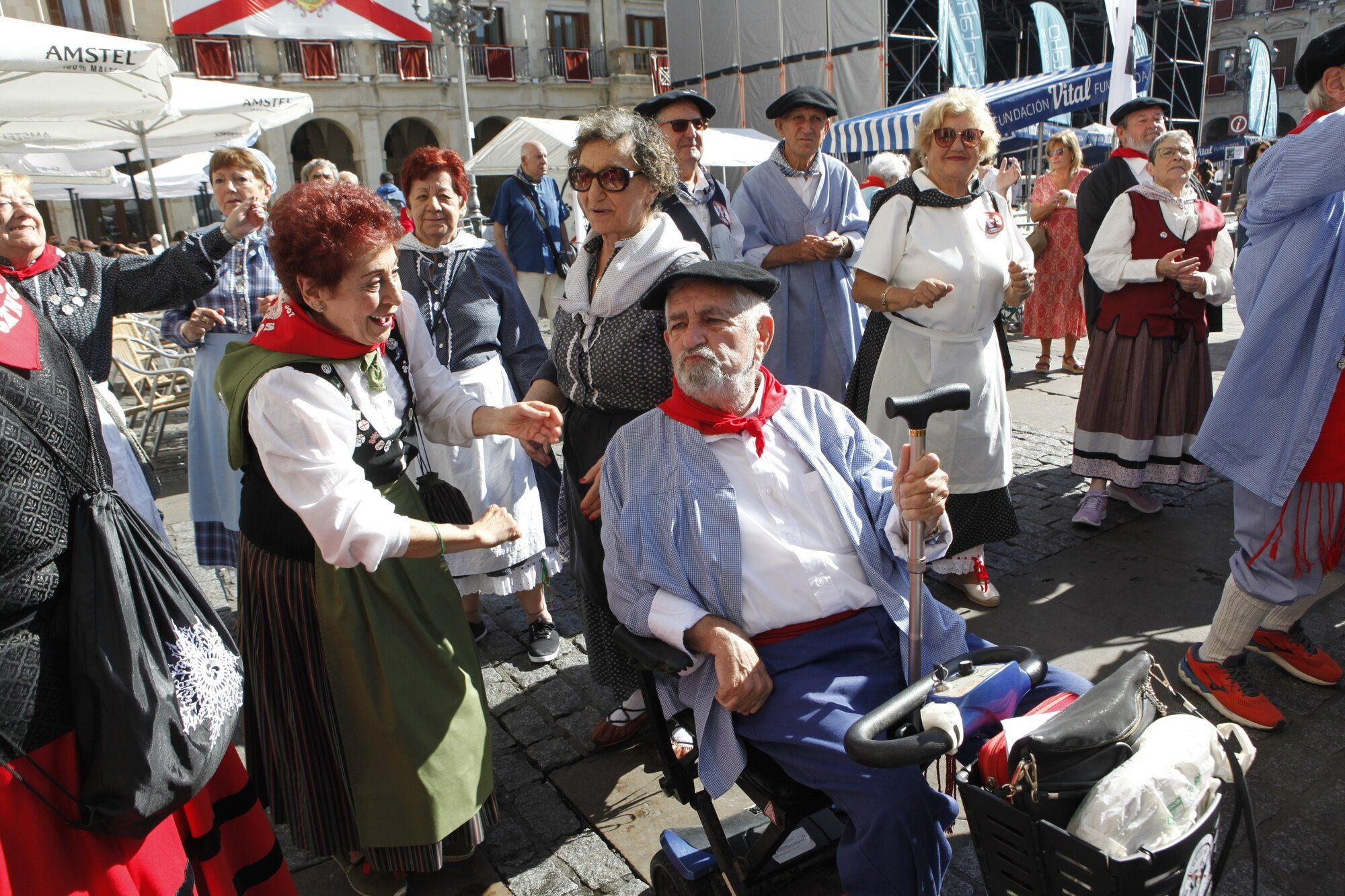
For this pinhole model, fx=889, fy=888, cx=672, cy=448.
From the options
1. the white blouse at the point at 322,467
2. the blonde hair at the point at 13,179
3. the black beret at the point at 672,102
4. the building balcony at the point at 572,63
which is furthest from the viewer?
the building balcony at the point at 572,63

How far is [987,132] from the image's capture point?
348 cm

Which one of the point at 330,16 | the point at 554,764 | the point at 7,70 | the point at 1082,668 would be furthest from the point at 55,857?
the point at 330,16

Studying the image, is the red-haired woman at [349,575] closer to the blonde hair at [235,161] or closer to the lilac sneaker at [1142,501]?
the blonde hair at [235,161]

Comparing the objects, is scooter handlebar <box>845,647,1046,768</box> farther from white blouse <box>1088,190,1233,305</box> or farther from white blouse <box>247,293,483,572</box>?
white blouse <box>1088,190,1233,305</box>

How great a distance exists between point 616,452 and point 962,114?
84.1 inches

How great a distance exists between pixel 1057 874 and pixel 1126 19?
29.5 ft

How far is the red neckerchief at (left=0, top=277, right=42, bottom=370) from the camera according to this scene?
59.9 inches

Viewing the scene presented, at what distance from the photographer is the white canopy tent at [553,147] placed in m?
11.4

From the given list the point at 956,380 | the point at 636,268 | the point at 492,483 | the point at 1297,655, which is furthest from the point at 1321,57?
the point at 492,483

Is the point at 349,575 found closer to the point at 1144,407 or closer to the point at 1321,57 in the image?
the point at 1321,57

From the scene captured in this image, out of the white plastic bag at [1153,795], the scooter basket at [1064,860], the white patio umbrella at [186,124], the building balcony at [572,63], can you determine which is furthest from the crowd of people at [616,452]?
the building balcony at [572,63]

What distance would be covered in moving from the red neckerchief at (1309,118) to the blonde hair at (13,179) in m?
4.00

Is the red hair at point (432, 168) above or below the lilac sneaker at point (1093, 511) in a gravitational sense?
above

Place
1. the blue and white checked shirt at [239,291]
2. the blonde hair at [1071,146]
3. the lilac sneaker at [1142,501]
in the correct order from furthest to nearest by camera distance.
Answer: the blonde hair at [1071,146]
the lilac sneaker at [1142,501]
the blue and white checked shirt at [239,291]
